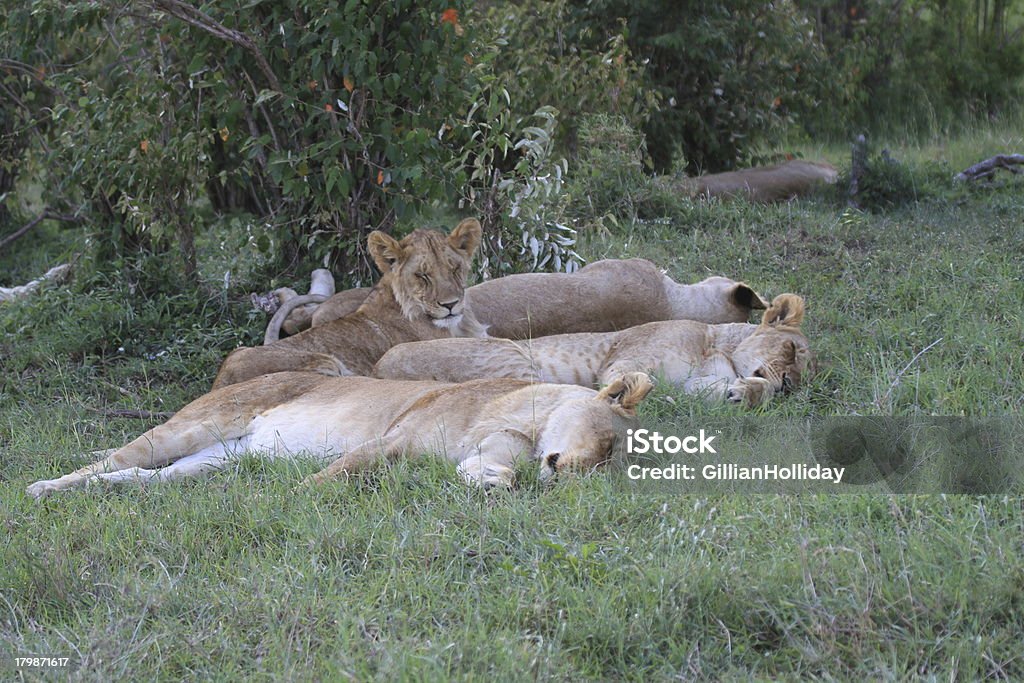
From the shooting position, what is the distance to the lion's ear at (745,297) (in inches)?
267

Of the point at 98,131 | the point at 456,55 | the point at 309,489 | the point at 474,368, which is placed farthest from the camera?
the point at 98,131

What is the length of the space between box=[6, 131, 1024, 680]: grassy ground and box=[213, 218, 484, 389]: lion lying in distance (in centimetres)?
126

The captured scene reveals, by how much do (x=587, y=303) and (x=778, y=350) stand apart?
1320 mm

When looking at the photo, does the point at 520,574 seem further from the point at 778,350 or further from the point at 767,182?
the point at 767,182

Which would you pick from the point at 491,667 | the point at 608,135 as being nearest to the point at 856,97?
the point at 608,135

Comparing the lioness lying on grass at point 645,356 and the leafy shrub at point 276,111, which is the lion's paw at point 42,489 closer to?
the lioness lying on grass at point 645,356

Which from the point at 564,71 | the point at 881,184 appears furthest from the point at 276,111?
the point at 881,184

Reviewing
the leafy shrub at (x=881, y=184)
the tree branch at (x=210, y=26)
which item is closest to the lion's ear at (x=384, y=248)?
the tree branch at (x=210, y=26)

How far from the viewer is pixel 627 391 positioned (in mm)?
4621

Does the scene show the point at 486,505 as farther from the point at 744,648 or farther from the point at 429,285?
the point at 429,285

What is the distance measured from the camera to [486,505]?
164 inches

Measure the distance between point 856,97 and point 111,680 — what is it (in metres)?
11.4

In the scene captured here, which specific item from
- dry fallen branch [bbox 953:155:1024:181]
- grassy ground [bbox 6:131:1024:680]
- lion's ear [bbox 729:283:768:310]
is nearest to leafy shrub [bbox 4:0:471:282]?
lion's ear [bbox 729:283:768:310]

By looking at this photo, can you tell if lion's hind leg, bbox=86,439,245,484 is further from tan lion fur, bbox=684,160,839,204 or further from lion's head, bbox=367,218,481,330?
tan lion fur, bbox=684,160,839,204
